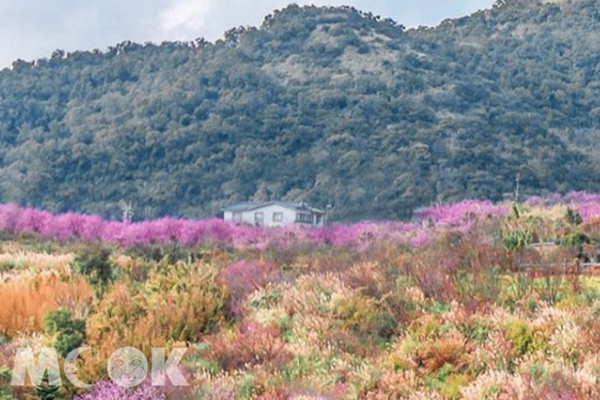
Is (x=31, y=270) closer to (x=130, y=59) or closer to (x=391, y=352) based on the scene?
Answer: (x=391, y=352)

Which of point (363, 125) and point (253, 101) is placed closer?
point (363, 125)

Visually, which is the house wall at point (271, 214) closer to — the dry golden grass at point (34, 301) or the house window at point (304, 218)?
the house window at point (304, 218)

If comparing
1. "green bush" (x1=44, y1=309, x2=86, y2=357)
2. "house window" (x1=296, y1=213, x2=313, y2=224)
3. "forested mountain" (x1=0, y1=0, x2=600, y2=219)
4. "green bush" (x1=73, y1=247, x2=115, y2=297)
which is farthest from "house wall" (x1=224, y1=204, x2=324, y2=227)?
"green bush" (x1=44, y1=309, x2=86, y2=357)

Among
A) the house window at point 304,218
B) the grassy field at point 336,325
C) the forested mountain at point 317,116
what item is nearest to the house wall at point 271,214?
the house window at point 304,218

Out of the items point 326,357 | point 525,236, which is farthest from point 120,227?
point 326,357

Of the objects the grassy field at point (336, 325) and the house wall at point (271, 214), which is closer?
the grassy field at point (336, 325)

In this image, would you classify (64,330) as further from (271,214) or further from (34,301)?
(271,214)

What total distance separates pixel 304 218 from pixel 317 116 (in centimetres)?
1884

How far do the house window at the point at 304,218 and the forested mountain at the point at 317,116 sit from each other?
141 centimetres

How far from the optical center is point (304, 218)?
42.8 meters

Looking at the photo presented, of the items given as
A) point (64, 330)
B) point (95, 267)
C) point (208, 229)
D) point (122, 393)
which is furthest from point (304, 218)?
point (122, 393)

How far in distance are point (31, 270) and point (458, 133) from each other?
4037 centimetres

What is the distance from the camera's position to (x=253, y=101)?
62.2 m

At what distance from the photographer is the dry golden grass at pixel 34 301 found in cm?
1180
